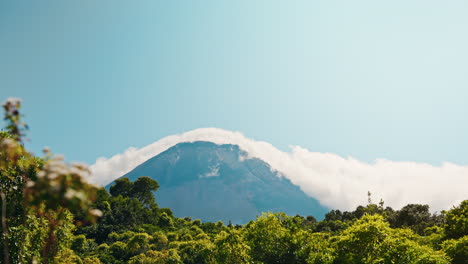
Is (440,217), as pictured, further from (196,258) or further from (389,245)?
(389,245)

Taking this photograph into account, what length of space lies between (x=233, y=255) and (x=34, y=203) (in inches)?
888

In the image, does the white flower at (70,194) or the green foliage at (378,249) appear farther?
the green foliage at (378,249)

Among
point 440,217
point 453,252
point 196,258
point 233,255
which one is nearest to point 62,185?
point 233,255

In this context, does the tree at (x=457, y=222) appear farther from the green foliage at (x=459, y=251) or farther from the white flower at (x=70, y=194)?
the white flower at (x=70, y=194)

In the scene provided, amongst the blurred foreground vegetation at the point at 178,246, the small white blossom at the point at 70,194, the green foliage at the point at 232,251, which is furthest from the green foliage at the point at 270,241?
the small white blossom at the point at 70,194

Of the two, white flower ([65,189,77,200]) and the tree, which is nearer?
white flower ([65,189,77,200])

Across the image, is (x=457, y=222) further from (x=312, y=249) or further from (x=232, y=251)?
(x=232, y=251)

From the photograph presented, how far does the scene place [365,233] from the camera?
2161cm

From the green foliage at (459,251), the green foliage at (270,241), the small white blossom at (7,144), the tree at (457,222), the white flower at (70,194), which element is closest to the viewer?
the white flower at (70,194)

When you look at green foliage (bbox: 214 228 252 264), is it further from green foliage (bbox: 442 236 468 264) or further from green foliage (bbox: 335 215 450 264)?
green foliage (bbox: 442 236 468 264)

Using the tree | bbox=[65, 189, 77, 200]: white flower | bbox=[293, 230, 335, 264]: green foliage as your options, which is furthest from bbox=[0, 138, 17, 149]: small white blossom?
the tree

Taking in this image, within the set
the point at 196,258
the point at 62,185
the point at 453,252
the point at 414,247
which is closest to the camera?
the point at 62,185

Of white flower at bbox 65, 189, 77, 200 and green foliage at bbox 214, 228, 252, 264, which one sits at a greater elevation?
green foliage at bbox 214, 228, 252, 264

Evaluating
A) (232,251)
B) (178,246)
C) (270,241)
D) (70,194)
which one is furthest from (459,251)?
(178,246)
